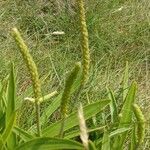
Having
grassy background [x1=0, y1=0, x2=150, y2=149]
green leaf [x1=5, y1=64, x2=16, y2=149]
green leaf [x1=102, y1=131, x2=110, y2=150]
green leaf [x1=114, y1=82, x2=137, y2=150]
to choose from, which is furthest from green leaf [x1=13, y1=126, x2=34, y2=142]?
grassy background [x1=0, y1=0, x2=150, y2=149]

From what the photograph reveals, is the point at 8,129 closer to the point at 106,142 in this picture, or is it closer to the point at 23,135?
the point at 23,135

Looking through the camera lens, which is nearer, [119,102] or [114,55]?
[119,102]

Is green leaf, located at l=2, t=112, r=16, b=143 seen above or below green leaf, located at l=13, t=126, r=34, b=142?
above

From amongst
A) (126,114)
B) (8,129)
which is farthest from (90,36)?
(8,129)

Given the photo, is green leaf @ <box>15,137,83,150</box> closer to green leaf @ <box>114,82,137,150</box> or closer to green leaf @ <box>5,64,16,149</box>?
green leaf @ <box>5,64,16,149</box>

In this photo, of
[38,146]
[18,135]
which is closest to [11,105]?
[18,135]

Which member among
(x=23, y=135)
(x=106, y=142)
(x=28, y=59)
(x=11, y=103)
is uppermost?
(x=28, y=59)

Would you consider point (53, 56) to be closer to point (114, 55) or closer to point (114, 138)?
point (114, 55)
